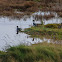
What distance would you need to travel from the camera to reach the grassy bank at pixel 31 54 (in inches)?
410

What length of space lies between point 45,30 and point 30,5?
856 inches

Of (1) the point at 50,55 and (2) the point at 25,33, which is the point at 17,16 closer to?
(2) the point at 25,33

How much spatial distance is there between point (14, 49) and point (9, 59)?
807 millimetres

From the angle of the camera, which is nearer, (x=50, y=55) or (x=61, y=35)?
(x=50, y=55)

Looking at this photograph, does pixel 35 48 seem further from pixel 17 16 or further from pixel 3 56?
pixel 17 16

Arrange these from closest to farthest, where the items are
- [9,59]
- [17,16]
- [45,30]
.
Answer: [9,59]
[45,30]
[17,16]

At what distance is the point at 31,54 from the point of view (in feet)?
34.8

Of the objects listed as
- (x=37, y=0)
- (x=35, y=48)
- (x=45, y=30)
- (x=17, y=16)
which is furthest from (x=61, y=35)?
(x=37, y=0)

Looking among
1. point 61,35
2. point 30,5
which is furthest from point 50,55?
point 30,5

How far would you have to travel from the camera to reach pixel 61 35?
19.1 metres

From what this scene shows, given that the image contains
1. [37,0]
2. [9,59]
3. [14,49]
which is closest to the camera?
[9,59]

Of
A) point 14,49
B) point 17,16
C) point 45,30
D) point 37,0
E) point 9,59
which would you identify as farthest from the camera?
point 37,0

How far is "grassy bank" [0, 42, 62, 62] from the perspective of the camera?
34.1 ft

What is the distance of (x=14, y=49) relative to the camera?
10.9m
